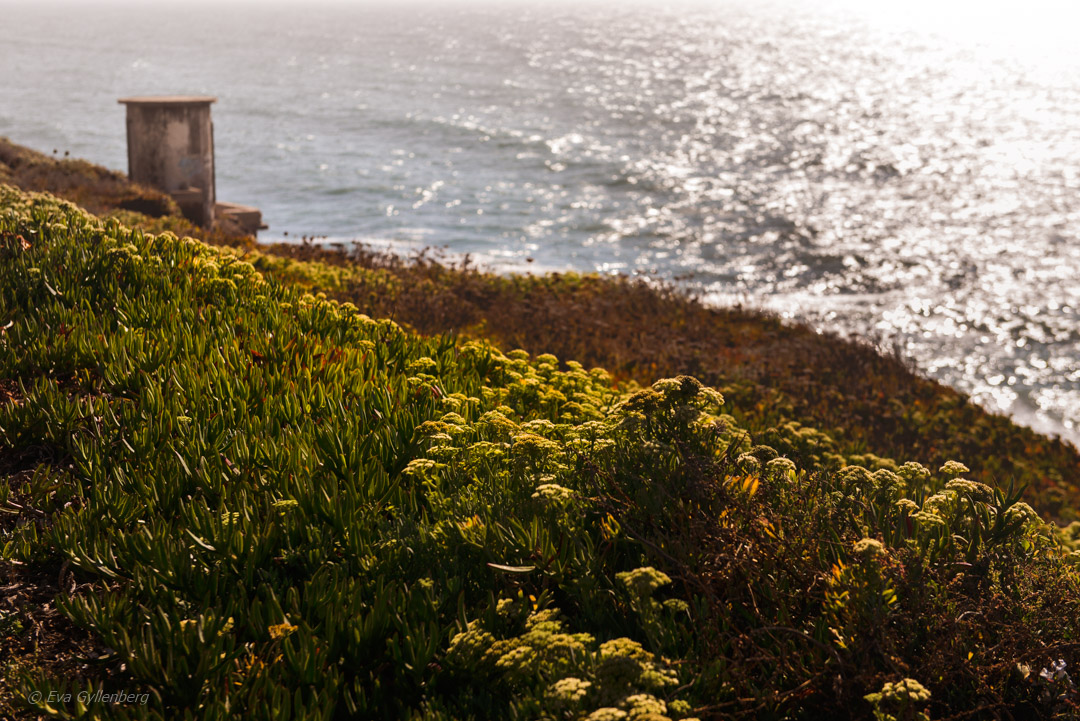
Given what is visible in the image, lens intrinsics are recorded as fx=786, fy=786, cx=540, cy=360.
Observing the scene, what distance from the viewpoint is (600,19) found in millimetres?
159500

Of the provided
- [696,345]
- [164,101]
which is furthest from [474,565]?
[164,101]

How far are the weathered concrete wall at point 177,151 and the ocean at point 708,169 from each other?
2332 mm

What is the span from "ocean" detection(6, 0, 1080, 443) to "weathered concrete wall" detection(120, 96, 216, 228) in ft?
7.65

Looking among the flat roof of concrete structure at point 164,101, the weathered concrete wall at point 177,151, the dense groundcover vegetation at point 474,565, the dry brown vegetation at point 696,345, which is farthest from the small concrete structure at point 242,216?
the dense groundcover vegetation at point 474,565

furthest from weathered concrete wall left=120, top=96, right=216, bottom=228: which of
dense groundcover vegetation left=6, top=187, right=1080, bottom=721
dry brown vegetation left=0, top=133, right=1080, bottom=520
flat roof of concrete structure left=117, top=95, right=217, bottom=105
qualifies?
dense groundcover vegetation left=6, top=187, right=1080, bottom=721

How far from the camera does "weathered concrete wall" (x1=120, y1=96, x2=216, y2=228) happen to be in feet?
46.0

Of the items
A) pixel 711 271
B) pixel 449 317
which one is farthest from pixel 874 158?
pixel 449 317

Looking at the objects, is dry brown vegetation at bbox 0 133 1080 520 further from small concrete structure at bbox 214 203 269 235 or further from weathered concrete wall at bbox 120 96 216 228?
small concrete structure at bbox 214 203 269 235

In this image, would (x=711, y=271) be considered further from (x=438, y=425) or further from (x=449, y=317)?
(x=438, y=425)

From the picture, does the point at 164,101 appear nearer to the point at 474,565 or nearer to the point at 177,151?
the point at 177,151

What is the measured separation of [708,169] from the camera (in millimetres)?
35281

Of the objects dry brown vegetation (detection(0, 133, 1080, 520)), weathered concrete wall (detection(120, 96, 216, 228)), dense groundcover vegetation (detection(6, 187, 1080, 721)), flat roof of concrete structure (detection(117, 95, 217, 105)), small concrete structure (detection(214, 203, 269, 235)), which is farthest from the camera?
small concrete structure (detection(214, 203, 269, 235))

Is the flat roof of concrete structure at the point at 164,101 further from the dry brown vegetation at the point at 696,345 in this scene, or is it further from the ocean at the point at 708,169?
the ocean at the point at 708,169

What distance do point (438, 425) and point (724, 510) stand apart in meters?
1.54
